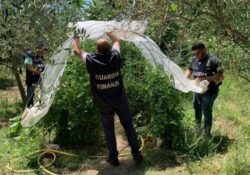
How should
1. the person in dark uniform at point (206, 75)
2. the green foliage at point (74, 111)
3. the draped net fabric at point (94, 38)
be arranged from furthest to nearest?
the green foliage at point (74, 111)
the person in dark uniform at point (206, 75)
the draped net fabric at point (94, 38)

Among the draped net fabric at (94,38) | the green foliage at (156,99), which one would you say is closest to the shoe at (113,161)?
the green foliage at (156,99)

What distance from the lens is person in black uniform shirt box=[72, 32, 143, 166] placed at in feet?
23.8

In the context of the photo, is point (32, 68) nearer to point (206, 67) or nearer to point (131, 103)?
point (131, 103)

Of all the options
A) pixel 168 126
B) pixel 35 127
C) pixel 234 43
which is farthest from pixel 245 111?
pixel 234 43

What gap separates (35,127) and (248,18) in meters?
4.78

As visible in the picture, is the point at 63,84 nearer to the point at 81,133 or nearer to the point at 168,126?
the point at 81,133

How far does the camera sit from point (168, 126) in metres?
8.20

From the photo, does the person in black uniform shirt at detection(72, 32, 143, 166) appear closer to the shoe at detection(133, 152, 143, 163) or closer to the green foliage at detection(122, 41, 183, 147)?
the shoe at detection(133, 152, 143, 163)

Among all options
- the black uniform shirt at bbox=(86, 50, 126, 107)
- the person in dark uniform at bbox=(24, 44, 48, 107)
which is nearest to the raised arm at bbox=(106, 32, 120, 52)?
the black uniform shirt at bbox=(86, 50, 126, 107)

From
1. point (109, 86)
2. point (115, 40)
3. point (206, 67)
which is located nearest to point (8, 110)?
point (115, 40)

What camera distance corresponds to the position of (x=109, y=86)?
7371mm

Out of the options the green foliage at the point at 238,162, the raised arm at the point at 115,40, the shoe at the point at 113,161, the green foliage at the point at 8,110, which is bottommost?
the green foliage at the point at 8,110

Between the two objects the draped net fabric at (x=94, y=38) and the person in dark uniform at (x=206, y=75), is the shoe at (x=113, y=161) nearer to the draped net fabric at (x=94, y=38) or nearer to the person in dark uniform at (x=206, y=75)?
the draped net fabric at (x=94, y=38)

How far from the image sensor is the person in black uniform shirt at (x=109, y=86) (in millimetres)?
7262
